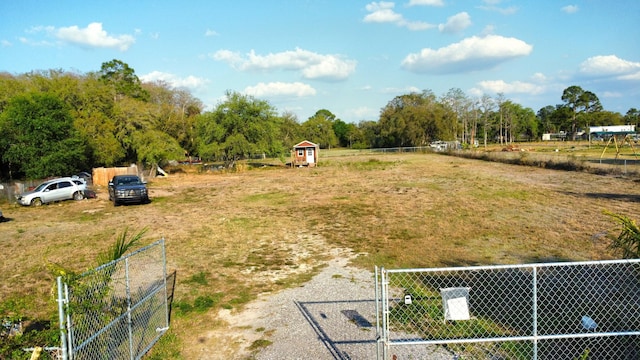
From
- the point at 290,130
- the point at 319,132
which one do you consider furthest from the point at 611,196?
the point at 319,132

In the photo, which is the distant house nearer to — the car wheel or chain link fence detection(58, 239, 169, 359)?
the car wheel

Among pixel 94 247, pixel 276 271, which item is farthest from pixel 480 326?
pixel 94 247

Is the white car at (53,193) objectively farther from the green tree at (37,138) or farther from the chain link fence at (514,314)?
the chain link fence at (514,314)

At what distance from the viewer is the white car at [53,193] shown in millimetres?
23172

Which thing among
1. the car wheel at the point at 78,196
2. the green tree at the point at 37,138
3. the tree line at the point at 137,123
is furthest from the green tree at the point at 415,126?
the car wheel at the point at 78,196

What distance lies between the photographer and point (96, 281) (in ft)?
18.2

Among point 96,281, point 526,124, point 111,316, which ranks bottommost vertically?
point 111,316

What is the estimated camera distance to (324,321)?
7.54 metres

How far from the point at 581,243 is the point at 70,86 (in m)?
40.3

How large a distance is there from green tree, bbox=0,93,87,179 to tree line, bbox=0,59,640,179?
2.3 inches

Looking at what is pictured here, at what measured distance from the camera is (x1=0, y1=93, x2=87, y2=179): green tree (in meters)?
27.8

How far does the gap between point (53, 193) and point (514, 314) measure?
25017 millimetres

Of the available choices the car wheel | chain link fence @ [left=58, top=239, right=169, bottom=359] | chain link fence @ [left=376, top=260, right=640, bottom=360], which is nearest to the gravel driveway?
chain link fence @ [left=376, top=260, right=640, bottom=360]

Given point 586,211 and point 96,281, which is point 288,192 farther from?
point 96,281
